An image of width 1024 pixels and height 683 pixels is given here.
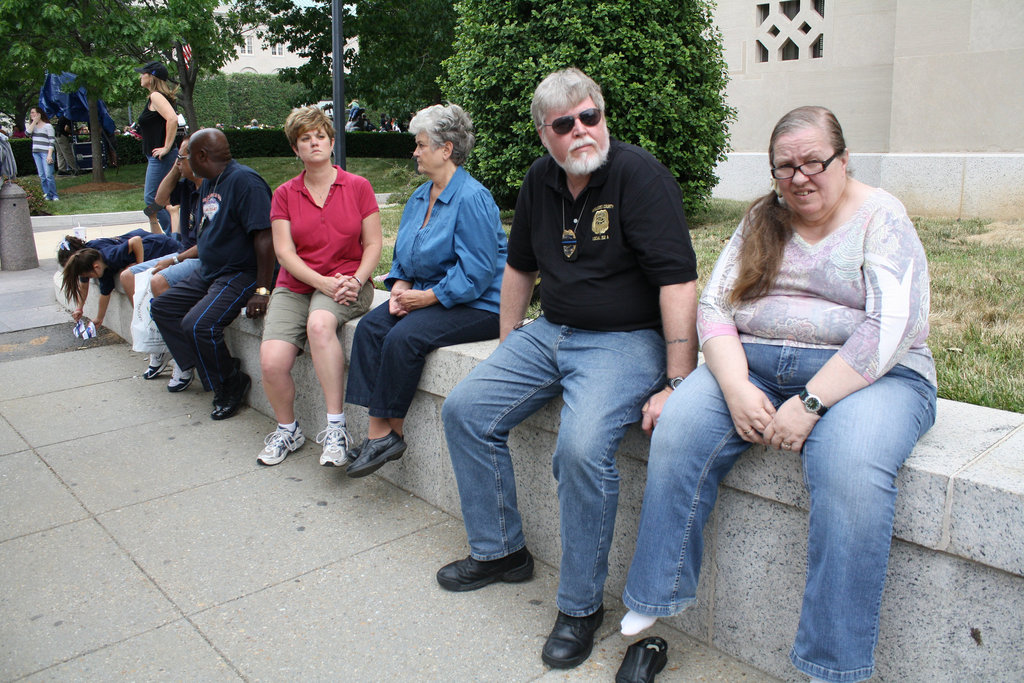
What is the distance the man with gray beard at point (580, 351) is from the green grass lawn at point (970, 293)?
48.7 inches

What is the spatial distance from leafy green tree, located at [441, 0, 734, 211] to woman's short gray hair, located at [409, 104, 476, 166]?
139 inches

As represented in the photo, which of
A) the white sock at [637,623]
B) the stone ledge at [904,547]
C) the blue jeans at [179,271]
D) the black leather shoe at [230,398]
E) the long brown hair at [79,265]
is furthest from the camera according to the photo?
the long brown hair at [79,265]

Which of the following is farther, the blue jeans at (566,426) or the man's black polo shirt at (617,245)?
the man's black polo shirt at (617,245)

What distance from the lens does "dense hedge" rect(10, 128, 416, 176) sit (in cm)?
2445

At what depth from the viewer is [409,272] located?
13.0ft

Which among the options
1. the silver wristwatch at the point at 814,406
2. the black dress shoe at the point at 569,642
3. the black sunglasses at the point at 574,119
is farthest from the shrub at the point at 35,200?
the silver wristwatch at the point at 814,406

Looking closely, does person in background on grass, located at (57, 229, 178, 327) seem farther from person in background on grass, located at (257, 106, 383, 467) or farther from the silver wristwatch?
the silver wristwatch

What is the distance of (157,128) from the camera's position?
8.68 metres

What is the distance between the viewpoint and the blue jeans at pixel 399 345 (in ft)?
11.9

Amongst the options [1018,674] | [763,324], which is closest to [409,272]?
[763,324]

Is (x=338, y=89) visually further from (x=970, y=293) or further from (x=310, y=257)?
(x=970, y=293)

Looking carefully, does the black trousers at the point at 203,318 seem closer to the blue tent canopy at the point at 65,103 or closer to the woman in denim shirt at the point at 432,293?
the woman in denim shirt at the point at 432,293

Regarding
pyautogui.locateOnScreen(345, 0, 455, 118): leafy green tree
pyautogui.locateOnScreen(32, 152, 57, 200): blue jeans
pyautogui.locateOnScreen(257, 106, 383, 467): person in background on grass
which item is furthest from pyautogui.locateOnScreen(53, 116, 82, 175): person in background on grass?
pyautogui.locateOnScreen(257, 106, 383, 467): person in background on grass

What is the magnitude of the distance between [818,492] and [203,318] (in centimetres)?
364
